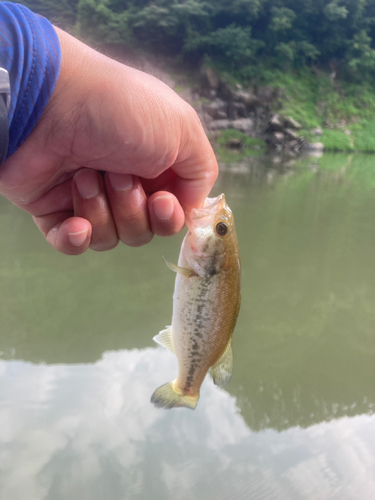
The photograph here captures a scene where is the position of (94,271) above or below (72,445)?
below

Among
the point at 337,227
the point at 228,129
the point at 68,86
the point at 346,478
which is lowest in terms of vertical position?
the point at 228,129

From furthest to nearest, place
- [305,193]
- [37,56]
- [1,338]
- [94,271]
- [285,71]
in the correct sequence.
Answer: [285,71], [305,193], [94,271], [1,338], [37,56]

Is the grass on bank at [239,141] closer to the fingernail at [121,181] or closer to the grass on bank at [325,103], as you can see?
the grass on bank at [325,103]

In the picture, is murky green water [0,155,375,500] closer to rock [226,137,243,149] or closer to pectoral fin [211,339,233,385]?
pectoral fin [211,339,233,385]

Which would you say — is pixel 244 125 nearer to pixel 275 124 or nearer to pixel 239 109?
pixel 239 109

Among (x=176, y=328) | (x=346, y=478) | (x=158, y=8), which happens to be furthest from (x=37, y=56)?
(x=158, y=8)

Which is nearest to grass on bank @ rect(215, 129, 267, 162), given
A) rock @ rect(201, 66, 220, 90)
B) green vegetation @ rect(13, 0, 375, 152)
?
green vegetation @ rect(13, 0, 375, 152)

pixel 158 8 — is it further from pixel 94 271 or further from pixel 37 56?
pixel 37 56
